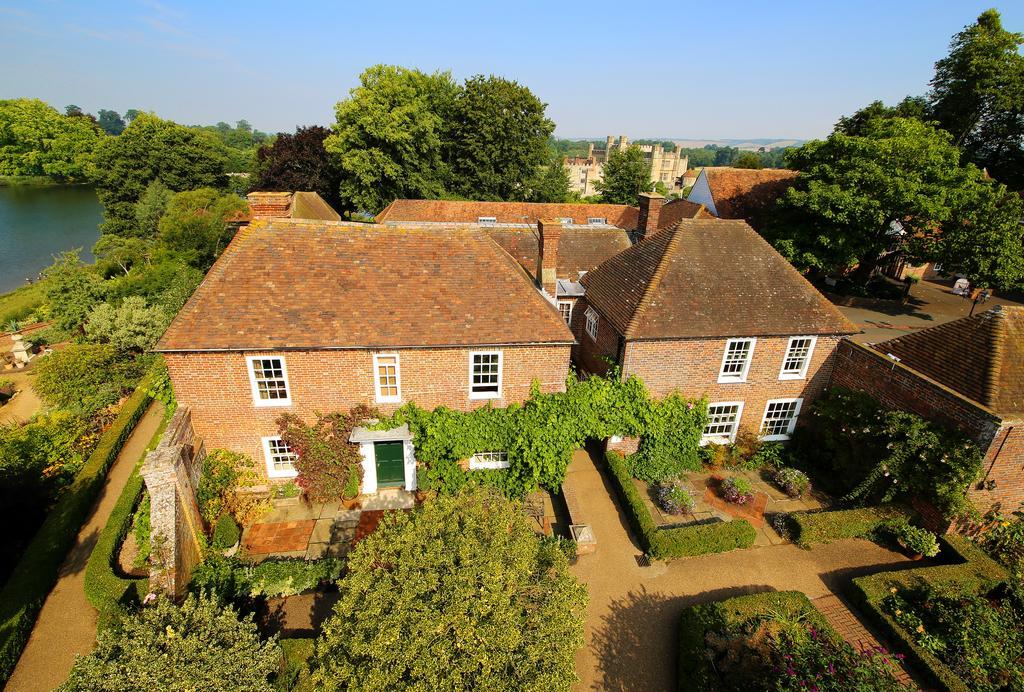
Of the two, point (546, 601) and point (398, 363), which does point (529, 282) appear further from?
point (546, 601)

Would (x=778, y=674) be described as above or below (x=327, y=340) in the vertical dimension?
below

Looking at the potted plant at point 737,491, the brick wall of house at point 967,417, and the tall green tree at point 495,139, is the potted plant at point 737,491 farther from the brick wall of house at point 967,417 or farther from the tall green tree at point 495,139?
the tall green tree at point 495,139

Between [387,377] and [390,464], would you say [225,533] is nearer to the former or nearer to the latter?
[390,464]

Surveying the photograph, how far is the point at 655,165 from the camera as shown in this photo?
136625 millimetres

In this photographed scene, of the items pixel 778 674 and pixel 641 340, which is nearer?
pixel 778 674

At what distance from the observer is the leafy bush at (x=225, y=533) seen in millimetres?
13172

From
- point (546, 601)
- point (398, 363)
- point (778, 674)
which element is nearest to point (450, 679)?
point (546, 601)

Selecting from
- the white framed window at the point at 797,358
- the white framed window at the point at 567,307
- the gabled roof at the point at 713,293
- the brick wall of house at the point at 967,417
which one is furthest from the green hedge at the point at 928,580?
the white framed window at the point at 567,307

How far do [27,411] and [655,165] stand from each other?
5646 inches

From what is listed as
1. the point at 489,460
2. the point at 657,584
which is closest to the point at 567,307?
the point at 489,460

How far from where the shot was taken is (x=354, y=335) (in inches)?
555

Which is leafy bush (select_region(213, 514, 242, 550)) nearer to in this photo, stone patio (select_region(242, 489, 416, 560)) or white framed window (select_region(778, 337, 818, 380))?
stone patio (select_region(242, 489, 416, 560))

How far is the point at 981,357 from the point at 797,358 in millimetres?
4845

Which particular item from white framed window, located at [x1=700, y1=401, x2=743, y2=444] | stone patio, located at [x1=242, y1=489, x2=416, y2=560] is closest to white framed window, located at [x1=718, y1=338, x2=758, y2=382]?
white framed window, located at [x1=700, y1=401, x2=743, y2=444]
